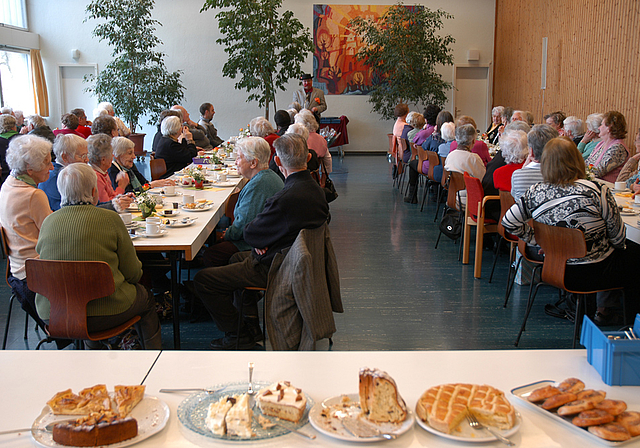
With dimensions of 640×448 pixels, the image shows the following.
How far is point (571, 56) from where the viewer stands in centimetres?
A: 1073

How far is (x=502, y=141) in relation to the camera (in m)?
4.99

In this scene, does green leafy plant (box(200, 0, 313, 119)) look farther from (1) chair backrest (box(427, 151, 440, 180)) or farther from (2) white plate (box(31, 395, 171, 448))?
(2) white plate (box(31, 395, 171, 448))

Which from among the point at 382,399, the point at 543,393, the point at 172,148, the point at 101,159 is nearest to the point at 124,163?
the point at 101,159

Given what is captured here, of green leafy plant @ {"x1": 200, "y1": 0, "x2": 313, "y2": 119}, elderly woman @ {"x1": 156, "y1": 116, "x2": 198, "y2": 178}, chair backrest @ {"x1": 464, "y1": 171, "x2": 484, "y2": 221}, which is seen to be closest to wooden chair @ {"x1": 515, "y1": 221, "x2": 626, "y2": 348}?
chair backrest @ {"x1": 464, "y1": 171, "x2": 484, "y2": 221}

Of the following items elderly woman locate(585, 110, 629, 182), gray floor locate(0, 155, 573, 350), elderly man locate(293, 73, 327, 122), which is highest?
elderly man locate(293, 73, 327, 122)

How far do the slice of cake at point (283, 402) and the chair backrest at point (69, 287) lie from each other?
4.85ft

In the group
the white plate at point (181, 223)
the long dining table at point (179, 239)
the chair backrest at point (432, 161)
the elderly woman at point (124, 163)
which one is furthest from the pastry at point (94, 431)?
A: the chair backrest at point (432, 161)

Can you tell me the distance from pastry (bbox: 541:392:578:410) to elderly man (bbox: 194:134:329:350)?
6.11ft

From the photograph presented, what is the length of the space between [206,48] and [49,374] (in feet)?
46.6

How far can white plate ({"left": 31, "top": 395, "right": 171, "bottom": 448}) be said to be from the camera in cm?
125

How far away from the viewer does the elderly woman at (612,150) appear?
19.9 feet

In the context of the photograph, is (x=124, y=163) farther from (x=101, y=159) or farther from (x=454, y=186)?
(x=454, y=186)

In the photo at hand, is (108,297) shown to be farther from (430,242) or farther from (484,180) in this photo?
(430,242)

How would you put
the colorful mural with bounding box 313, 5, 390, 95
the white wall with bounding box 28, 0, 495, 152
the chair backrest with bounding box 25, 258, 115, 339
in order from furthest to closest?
the colorful mural with bounding box 313, 5, 390, 95 → the white wall with bounding box 28, 0, 495, 152 → the chair backrest with bounding box 25, 258, 115, 339
